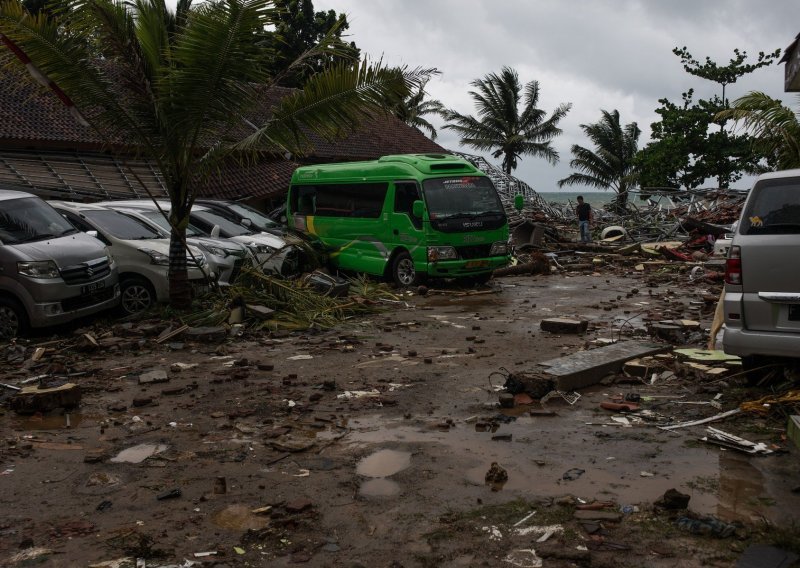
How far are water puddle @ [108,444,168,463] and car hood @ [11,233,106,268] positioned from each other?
5.27 meters

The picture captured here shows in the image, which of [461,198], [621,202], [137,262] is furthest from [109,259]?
[621,202]

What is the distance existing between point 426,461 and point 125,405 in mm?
3313

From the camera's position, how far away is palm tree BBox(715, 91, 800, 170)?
14461 millimetres

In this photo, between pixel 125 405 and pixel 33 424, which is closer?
pixel 33 424

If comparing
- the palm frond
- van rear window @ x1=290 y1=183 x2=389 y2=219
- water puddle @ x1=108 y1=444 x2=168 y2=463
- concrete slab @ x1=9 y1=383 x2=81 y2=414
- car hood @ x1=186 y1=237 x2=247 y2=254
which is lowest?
water puddle @ x1=108 y1=444 x2=168 y2=463

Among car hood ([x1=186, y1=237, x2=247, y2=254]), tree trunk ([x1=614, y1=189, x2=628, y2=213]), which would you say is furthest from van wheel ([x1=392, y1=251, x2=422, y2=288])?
tree trunk ([x1=614, y1=189, x2=628, y2=213])

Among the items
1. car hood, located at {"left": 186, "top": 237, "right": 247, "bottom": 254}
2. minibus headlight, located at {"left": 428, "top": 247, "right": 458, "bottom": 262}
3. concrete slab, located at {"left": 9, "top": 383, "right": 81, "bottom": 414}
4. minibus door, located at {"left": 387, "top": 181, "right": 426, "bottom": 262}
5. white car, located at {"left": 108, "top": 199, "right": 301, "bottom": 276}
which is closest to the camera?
concrete slab, located at {"left": 9, "top": 383, "right": 81, "bottom": 414}

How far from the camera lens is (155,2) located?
37.5 feet

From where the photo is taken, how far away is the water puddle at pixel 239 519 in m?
4.63

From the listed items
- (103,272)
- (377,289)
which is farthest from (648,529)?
(377,289)

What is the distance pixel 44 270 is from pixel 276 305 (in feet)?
10.8

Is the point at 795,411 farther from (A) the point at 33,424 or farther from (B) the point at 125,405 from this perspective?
(A) the point at 33,424

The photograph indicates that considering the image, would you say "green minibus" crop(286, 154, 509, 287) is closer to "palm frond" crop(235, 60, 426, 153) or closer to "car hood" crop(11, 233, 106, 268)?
"palm frond" crop(235, 60, 426, 153)

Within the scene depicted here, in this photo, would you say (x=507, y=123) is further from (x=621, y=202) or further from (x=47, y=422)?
(x=47, y=422)
